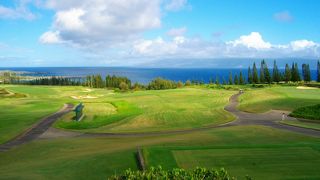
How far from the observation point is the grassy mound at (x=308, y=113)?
160 feet

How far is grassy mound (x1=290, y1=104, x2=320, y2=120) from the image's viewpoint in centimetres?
4866

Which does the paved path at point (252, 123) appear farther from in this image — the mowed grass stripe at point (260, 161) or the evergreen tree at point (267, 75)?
the evergreen tree at point (267, 75)

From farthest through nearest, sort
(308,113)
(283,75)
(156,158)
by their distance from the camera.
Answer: (283,75)
(308,113)
(156,158)

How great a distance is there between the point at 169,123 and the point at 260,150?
23.1 metres

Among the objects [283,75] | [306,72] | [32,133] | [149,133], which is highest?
[306,72]

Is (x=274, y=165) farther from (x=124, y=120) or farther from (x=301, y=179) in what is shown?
(x=124, y=120)

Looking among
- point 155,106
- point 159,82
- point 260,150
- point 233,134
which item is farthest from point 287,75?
point 260,150

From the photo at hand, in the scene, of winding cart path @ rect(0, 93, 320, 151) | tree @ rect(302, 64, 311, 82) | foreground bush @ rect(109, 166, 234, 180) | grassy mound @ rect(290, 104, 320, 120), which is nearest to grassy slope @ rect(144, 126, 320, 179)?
foreground bush @ rect(109, 166, 234, 180)

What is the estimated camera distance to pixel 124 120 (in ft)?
163

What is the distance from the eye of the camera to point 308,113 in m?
50.2

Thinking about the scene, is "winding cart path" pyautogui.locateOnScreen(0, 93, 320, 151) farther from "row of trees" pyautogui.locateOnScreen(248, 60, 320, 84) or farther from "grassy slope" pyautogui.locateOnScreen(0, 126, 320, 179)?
"row of trees" pyautogui.locateOnScreen(248, 60, 320, 84)

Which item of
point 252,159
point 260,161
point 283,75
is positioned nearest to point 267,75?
point 283,75

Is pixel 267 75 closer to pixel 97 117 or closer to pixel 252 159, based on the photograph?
pixel 97 117

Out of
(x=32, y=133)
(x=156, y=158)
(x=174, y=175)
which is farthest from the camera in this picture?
(x=32, y=133)
